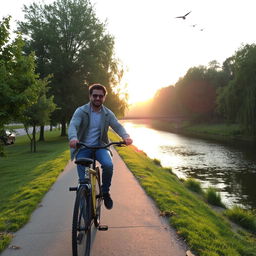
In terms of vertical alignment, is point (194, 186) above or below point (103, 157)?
below

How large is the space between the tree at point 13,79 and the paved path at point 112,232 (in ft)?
6.91

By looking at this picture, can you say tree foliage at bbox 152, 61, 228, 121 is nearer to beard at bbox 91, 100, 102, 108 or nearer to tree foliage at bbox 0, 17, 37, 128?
tree foliage at bbox 0, 17, 37, 128

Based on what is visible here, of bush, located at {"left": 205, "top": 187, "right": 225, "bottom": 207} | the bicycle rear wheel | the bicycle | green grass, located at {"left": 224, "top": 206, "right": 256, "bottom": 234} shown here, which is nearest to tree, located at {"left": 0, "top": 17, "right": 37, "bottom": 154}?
the bicycle

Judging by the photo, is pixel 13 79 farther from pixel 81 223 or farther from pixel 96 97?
pixel 81 223

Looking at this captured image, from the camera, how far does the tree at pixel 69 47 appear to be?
2998 cm

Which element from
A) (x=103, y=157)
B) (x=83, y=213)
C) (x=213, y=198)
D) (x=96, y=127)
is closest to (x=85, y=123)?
(x=96, y=127)

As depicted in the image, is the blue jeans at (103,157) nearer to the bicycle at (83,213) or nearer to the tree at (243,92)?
the bicycle at (83,213)

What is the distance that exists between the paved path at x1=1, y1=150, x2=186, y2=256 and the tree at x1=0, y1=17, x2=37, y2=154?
2105 mm

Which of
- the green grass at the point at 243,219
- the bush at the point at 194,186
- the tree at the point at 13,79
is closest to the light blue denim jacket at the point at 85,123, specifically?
the tree at the point at 13,79

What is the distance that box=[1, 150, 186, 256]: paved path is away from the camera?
4.08 meters

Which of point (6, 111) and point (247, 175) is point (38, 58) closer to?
point (247, 175)

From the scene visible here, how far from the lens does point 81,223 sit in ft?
11.8

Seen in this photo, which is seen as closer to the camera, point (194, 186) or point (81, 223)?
point (81, 223)

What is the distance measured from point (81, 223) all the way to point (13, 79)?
4.52 metres
